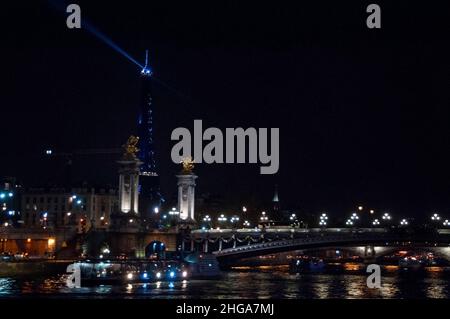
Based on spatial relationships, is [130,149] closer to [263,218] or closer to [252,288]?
[252,288]

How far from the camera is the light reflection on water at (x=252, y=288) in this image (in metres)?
70.8

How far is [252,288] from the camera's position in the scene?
77.8 metres

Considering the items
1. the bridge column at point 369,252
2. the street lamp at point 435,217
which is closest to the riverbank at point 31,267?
the bridge column at point 369,252

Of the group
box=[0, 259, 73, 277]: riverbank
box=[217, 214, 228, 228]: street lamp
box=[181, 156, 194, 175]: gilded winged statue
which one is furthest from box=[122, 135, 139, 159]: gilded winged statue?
box=[217, 214, 228, 228]: street lamp

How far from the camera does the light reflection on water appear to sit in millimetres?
70750

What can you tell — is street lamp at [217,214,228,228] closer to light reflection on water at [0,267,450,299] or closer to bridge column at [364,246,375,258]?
bridge column at [364,246,375,258]

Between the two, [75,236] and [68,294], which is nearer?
[68,294]

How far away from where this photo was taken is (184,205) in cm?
12962

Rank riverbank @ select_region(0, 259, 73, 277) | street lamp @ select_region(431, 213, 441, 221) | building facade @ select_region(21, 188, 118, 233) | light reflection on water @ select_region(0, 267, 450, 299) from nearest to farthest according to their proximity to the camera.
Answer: light reflection on water @ select_region(0, 267, 450, 299) < riverbank @ select_region(0, 259, 73, 277) < street lamp @ select_region(431, 213, 441, 221) < building facade @ select_region(21, 188, 118, 233)

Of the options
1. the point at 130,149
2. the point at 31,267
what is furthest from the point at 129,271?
the point at 130,149

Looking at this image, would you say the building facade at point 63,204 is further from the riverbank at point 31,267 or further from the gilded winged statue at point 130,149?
the riverbank at point 31,267
